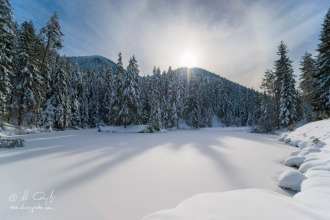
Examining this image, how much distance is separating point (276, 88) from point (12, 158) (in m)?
33.7

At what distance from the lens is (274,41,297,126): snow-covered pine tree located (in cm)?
2252

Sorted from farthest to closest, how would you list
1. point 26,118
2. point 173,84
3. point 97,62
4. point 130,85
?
1. point 97,62
2. point 173,84
3. point 130,85
4. point 26,118

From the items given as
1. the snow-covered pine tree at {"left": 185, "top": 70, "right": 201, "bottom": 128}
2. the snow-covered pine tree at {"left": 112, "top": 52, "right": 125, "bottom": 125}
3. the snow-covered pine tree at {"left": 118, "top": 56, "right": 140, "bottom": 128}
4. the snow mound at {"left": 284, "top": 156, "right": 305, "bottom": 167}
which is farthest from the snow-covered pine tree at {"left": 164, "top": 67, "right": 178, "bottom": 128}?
the snow mound at {"left": 284, "top": 156, "right": 305, "bottom": 167}

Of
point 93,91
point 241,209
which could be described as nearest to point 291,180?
point 241,209

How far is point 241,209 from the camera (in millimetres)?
2314

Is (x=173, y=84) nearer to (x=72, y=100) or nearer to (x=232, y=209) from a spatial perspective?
(x=72, y=100)

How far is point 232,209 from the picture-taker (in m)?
2.33

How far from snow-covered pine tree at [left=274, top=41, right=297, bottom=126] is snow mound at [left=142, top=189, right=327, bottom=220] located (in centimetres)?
2612

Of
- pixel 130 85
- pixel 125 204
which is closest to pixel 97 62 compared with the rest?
pixel 130 85

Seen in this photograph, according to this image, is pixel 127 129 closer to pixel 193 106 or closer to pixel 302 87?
pixel 193 106

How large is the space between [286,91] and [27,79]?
37291mm

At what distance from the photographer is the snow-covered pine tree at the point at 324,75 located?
56.3 ft

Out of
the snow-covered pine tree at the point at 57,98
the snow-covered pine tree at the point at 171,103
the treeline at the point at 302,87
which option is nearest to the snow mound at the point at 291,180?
the treeline at the point at 302,87

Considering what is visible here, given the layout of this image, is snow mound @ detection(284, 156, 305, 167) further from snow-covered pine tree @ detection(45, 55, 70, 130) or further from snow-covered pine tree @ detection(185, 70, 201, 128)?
snow-covered pine tree @ detection(185, 70, 201, 128)
